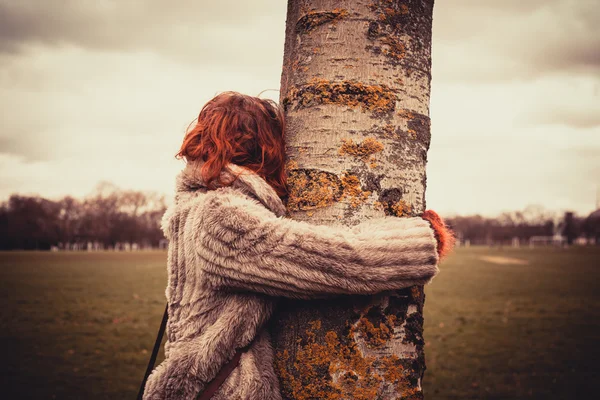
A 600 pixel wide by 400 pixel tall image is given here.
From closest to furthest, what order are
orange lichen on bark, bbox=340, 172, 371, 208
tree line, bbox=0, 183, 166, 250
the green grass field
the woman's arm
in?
the woman's arm, orange lichen on bark, bbox=340, 172, 371, 208, the green grass field, tree line, bbox=0, 183, 166, 250

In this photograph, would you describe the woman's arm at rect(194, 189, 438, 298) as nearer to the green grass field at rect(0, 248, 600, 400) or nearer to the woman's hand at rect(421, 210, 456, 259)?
the woman's hand at rect(421, 210, 456, 259)

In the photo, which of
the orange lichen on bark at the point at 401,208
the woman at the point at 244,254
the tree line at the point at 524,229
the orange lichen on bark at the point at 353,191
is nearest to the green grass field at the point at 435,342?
the woman at the point at 244,254

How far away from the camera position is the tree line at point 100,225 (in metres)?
91.8

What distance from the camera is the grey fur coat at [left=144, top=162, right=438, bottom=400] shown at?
62.4 inches

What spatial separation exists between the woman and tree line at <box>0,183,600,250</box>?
82725 mm

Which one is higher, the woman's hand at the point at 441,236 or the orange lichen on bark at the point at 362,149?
the orange lichen on bark at the point at 362,149

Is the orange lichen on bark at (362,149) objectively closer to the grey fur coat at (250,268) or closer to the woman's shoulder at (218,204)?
the grey fur coat at (250,268)

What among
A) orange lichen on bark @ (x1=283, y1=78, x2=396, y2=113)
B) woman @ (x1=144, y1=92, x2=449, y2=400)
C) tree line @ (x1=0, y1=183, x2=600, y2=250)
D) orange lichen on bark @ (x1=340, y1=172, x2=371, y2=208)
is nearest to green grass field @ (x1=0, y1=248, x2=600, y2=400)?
woman @ (x1=144, y1=92, x2=449, y2=400)

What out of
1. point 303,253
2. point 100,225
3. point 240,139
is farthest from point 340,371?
point 100,225

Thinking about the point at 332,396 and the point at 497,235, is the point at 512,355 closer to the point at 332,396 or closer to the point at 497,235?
the point at 332,396

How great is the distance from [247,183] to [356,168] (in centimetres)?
43

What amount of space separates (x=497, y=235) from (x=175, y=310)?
139 meters

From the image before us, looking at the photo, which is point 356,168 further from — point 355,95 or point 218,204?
point 218,204

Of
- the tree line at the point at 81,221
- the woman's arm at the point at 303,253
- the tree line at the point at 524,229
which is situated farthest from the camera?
the tree line at the point at 524,229
